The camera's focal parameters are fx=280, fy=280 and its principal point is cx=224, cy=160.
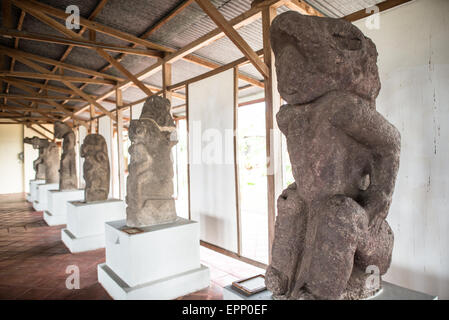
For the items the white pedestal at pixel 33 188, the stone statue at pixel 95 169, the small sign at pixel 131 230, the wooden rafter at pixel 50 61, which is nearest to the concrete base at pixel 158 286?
the small sign at pixel 131 230

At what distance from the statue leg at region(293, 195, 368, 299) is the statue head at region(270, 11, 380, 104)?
586 mm

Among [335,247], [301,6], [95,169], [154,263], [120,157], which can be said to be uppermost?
[301,6]

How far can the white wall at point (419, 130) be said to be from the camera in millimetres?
2145

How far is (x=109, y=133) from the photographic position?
8.10 m

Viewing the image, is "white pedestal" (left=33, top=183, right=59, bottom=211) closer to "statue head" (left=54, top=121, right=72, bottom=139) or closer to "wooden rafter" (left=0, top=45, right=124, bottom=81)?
"statue head" (left=54, top=121, right=72, bottom=139)

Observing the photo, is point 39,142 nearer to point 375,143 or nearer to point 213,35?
point 213,35

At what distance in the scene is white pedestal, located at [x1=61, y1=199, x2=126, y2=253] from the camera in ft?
15.0

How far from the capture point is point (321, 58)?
138cm

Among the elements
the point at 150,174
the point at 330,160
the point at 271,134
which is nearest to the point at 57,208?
the point at 150,174

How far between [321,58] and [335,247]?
2.97ft

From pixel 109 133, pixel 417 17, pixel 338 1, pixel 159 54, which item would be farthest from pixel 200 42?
pixel 109 133

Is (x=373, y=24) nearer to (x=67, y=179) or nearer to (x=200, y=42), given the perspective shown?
(x=200, y=42)
